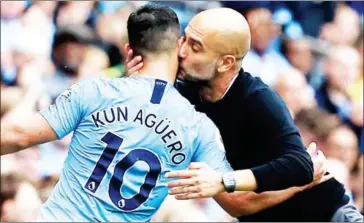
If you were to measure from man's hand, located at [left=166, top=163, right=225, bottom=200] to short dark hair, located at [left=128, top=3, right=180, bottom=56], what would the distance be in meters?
0.53

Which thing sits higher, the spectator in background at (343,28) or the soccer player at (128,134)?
the soccer player at (128,134)

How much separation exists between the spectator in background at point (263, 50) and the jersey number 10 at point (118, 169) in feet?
12.6

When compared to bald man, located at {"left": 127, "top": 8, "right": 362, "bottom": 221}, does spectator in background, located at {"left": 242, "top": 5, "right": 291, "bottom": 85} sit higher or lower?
lower

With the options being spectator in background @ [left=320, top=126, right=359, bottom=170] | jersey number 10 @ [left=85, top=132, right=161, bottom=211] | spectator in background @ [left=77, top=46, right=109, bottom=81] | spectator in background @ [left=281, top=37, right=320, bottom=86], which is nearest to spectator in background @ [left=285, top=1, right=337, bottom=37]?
spectator in background @ [left=281, top=37, right=320, bottom=86]

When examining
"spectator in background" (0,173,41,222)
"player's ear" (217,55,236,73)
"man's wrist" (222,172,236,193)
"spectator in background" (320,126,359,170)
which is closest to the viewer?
"man's wrist" (222,172,236,193)

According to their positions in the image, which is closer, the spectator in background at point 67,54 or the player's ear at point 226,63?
the player's ear at point 226,63

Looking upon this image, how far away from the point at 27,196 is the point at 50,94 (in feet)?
2.55

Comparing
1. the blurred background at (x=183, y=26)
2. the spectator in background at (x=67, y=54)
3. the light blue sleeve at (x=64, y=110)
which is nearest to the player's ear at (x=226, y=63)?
the light blue sleeve at (x=64, y=110)

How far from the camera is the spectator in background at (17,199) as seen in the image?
23.6 feet

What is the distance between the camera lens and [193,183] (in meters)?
4.24

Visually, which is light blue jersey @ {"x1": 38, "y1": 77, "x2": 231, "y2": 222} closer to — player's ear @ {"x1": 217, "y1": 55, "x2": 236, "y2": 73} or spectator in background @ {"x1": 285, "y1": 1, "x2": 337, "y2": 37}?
player's ear @ {"x1": 217, "y1": 55, "x2": 236, "y2": 73}

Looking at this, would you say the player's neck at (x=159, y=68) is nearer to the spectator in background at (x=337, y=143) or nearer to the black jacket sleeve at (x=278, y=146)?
the black jacket sleeve at (x=278, y=146)

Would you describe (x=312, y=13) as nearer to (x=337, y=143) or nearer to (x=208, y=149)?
(x=337, y=143)

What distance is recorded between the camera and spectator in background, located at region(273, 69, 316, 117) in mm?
8266
